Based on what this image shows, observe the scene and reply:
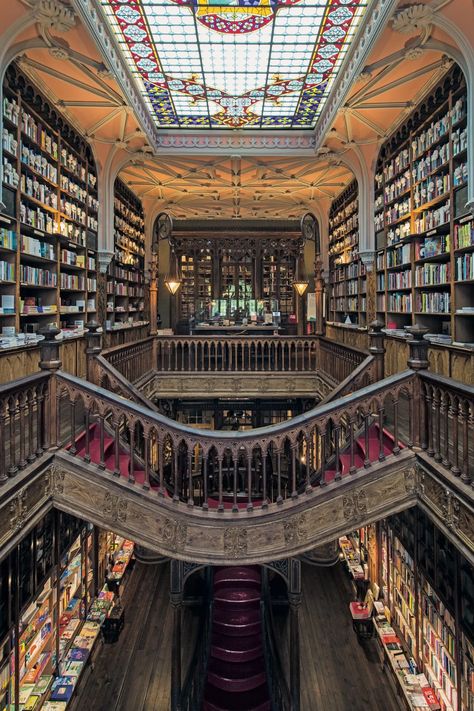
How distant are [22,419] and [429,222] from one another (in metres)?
4.92

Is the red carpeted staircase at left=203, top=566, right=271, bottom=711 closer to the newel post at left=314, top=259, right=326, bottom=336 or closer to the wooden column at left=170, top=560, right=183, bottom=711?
the wooden column at left=170, top=560, right=183, bottom=711

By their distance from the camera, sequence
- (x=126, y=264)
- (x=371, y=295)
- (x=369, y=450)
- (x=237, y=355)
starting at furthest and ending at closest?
(x=126, y=264)
(x=237, y=355)
(x=371, y=295)
(x=369, y=450)

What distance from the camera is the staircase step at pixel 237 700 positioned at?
15.0 ft

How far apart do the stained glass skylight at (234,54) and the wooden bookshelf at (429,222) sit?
1.31 metres

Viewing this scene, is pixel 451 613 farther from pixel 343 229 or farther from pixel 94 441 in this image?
pixel 343 229

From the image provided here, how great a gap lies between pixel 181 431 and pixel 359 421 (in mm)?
2340

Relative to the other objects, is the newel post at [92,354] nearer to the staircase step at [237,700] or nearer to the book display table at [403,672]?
the staircase step at [237,700]

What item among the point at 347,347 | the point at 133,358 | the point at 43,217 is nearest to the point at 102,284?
the point at 133,358

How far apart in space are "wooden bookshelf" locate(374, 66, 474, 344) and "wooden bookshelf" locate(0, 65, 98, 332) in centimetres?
444

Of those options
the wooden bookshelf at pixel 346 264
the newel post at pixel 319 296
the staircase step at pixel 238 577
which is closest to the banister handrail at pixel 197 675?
the staircase step at pixel 238 577

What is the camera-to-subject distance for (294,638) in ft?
13.6

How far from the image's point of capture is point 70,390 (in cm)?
357

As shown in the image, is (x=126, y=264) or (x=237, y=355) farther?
(x=126, y=264)

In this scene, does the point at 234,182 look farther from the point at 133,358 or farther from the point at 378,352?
the point at 378,352
